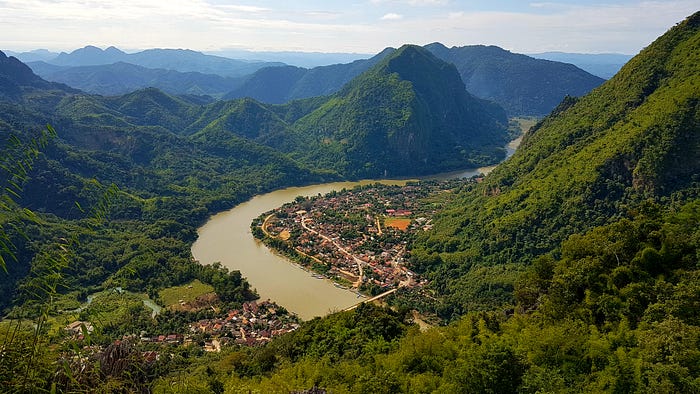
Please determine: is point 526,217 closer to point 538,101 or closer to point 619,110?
point 619,110

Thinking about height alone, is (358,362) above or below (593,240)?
below

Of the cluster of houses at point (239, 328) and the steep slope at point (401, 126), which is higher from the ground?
the steep slope at point (401, 126)

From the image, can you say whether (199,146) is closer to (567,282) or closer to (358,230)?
(358,230)

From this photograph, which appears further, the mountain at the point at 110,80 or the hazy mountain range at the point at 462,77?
the mountain at the point at 110,80

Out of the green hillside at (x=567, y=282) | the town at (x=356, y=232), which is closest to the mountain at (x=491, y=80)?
the town at (x=356, y=232)

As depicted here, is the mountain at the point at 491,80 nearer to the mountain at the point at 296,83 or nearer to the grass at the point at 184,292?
the mountain at the point at 296,83

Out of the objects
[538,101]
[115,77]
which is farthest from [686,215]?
[115,77]

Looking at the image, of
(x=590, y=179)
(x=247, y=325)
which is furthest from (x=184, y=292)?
(x=590, y=179)

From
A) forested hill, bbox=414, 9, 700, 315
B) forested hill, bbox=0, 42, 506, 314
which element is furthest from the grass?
forested hill, bbox=414, 9, 700, 315
